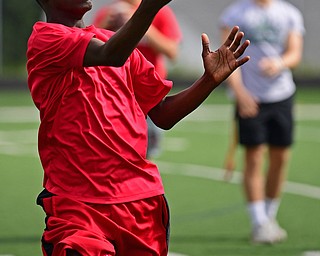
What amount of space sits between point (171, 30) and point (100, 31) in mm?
3901

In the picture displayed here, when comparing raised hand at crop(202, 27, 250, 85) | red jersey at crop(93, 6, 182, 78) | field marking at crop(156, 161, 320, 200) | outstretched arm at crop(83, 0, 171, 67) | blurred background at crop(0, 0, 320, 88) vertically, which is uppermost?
outstretched arm at crop(83, 0, 171, 67)

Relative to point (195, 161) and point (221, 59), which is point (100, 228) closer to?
point (221, 59)

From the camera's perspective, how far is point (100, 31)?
4.74 metres

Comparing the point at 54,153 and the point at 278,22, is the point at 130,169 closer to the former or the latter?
the point at 54,153

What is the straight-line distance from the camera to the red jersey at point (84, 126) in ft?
15.1

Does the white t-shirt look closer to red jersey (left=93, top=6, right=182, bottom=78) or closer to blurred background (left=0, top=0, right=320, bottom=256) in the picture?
red jersey (left=93, top=6, right=182, bottom=78)

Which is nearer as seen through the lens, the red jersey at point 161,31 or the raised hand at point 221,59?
the raised hand at point 221,59

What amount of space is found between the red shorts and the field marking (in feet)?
20.0

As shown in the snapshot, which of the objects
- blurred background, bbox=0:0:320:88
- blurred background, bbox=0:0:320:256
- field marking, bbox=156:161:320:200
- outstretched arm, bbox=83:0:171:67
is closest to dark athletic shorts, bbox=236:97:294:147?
blurred background, bbox=0:0:320:256

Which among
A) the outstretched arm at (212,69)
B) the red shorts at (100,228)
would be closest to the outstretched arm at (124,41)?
the outstretched arm at (212,69)

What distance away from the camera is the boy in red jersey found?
180 inches

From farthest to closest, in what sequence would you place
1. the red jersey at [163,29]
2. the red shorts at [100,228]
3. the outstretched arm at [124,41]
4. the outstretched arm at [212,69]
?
the red jersey at [163,29], the outstretched arm at [212,69], the red shorts at [100,228], the outstretched arm at [124,41]

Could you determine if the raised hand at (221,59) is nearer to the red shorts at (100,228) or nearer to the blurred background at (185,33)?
the red shorts at (100,228)

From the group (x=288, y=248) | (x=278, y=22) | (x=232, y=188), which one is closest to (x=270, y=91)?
(x=278, y=22)
